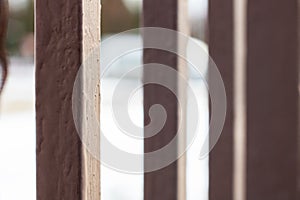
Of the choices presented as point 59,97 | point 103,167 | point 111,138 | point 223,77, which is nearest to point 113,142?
point 111,138

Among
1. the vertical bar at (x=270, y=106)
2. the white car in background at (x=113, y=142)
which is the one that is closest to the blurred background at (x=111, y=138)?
the white car in background at (x=113, y=142)

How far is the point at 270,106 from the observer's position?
0.94m

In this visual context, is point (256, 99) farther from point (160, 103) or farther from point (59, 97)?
point (59, 97)

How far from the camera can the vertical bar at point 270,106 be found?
93 cm

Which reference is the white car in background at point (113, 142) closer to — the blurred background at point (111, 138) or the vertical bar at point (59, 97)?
the blurred background at point (111, 138)

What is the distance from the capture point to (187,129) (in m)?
0.80

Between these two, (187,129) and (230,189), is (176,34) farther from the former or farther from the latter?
(230,189)

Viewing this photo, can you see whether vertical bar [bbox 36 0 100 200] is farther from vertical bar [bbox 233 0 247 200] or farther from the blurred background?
vertical bar [bbox 233 0 247 200]

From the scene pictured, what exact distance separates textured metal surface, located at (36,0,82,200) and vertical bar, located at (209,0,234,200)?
300mm

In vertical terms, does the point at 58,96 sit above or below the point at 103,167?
above

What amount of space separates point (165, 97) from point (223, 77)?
0.19m

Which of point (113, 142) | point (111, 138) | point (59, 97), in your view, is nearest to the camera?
point (59, 97)

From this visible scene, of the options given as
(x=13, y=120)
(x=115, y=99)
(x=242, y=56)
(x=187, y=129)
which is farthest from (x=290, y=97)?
(x=13, y=120)

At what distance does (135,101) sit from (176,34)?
5.3 inches
